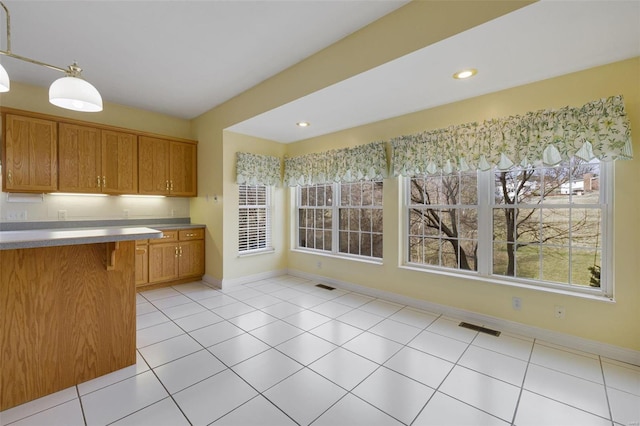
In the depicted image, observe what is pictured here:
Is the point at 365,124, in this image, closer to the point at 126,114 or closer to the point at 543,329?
the point at 543,329

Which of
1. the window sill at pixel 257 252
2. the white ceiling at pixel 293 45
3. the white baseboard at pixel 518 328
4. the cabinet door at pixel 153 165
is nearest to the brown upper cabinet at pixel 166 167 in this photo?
the cabinet door at pixel 153 165

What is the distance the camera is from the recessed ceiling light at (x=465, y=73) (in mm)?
2359

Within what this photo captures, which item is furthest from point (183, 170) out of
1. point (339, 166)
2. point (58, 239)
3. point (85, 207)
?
point (58, 239)

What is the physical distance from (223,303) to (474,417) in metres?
2.95

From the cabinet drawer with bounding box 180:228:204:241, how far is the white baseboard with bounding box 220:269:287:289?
3.00ft

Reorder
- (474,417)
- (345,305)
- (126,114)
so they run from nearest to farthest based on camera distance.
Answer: (474,417)
(345,305)
(126,114)

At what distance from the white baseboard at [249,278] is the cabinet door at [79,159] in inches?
88.1

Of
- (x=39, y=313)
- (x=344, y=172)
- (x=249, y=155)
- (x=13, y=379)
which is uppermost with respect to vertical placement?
(x=249, y=155)

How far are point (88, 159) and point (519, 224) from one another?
5503 mm

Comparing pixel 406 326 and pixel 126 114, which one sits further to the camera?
pixel 126 114

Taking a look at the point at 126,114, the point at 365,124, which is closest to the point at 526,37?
the point at 365,124

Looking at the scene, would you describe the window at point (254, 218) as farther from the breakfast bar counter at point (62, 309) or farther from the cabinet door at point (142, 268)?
the breakfast bar counter at point (62, 309)

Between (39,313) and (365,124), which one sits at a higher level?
(365,124)

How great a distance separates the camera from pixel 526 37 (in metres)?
1.90
